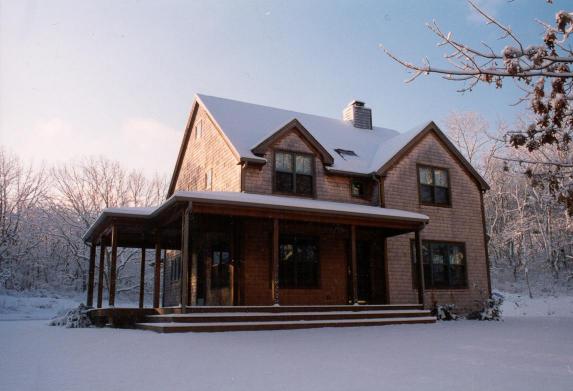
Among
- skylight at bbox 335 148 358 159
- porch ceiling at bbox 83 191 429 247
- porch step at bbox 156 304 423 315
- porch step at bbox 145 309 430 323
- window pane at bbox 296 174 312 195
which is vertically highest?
skylight at bbox 335 148 358 159

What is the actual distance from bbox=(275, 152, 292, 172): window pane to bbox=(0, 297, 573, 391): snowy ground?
6.83m

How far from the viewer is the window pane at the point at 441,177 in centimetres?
1969

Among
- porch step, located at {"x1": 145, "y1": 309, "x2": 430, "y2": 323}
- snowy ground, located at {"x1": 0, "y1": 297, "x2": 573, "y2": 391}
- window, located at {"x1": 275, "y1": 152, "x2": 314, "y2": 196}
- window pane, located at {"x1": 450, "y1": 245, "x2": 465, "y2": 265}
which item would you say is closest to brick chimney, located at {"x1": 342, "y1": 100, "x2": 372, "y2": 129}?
window, located at {"x1": 275, "y1": 152, "x2": 314, "y2": 196}

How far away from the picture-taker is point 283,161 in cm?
1692

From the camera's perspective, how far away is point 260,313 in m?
12.6

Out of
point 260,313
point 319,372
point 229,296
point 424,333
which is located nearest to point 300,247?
point 229,296

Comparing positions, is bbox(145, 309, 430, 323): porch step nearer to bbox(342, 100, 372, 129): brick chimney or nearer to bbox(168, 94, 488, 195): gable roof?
bbox(168, 94, 488, 195): gable roof

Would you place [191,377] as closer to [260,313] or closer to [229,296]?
[260,313]

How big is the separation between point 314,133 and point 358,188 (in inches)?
124

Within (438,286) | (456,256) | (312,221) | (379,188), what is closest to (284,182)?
(312,221)

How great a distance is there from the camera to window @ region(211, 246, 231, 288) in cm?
1640

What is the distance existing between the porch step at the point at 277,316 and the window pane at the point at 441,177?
6.27 m

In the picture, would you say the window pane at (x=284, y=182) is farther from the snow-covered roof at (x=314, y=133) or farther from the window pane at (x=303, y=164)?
the snow-covered roof at (x=314, y=133)

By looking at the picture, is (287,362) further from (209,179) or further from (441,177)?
(441,177)
